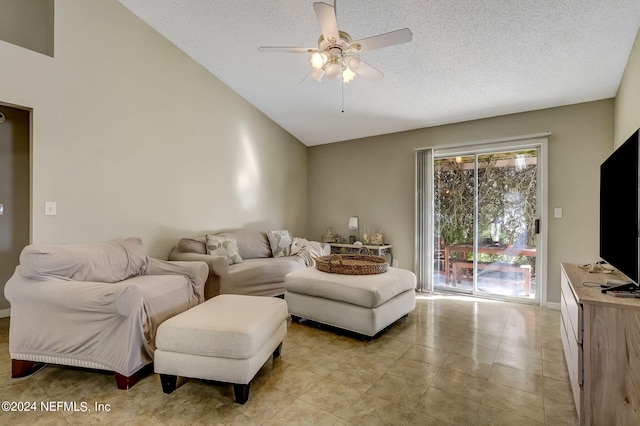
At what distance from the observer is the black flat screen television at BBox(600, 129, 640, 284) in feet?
4.96

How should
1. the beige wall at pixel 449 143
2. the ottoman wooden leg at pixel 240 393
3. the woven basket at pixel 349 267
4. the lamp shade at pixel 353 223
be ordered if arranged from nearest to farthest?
the ottoman wooden leg at pixel 240 393
the woven basket at pixel 349 267
the beige wall at pixel 449 143
the lamp shade at pixel 353 223

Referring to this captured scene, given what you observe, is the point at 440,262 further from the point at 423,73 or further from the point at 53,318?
the point at 53,318

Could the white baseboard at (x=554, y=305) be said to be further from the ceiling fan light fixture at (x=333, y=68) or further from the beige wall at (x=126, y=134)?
the beige wall at (x=126, y=134)

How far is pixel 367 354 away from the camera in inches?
97.4

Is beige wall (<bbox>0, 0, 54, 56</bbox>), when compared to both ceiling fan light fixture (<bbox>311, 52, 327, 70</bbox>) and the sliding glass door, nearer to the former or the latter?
ceiling fan light fixture (<bbox>311, 52, 327, 70</bbox>)

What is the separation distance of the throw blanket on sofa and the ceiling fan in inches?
100

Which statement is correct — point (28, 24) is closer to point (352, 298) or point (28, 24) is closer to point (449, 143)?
point (352, 298)

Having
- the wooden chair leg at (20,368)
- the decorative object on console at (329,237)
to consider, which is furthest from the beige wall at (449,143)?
the wooden chair leg at (20,368)

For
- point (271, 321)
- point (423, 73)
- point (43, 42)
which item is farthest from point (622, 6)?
point (43, 42)

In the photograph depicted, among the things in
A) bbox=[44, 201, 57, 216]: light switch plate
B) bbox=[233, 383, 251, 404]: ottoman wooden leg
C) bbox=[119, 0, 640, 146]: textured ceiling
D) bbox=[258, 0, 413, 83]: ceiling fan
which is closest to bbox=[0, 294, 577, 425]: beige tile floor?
bbox=[233, 383, 251, 404]: ottoman wooden leg

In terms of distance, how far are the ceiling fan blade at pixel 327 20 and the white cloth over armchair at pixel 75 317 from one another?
2.10 metres

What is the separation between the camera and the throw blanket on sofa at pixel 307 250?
4508 millimetres

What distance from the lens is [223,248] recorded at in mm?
3773

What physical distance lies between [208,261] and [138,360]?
4.39 feet
